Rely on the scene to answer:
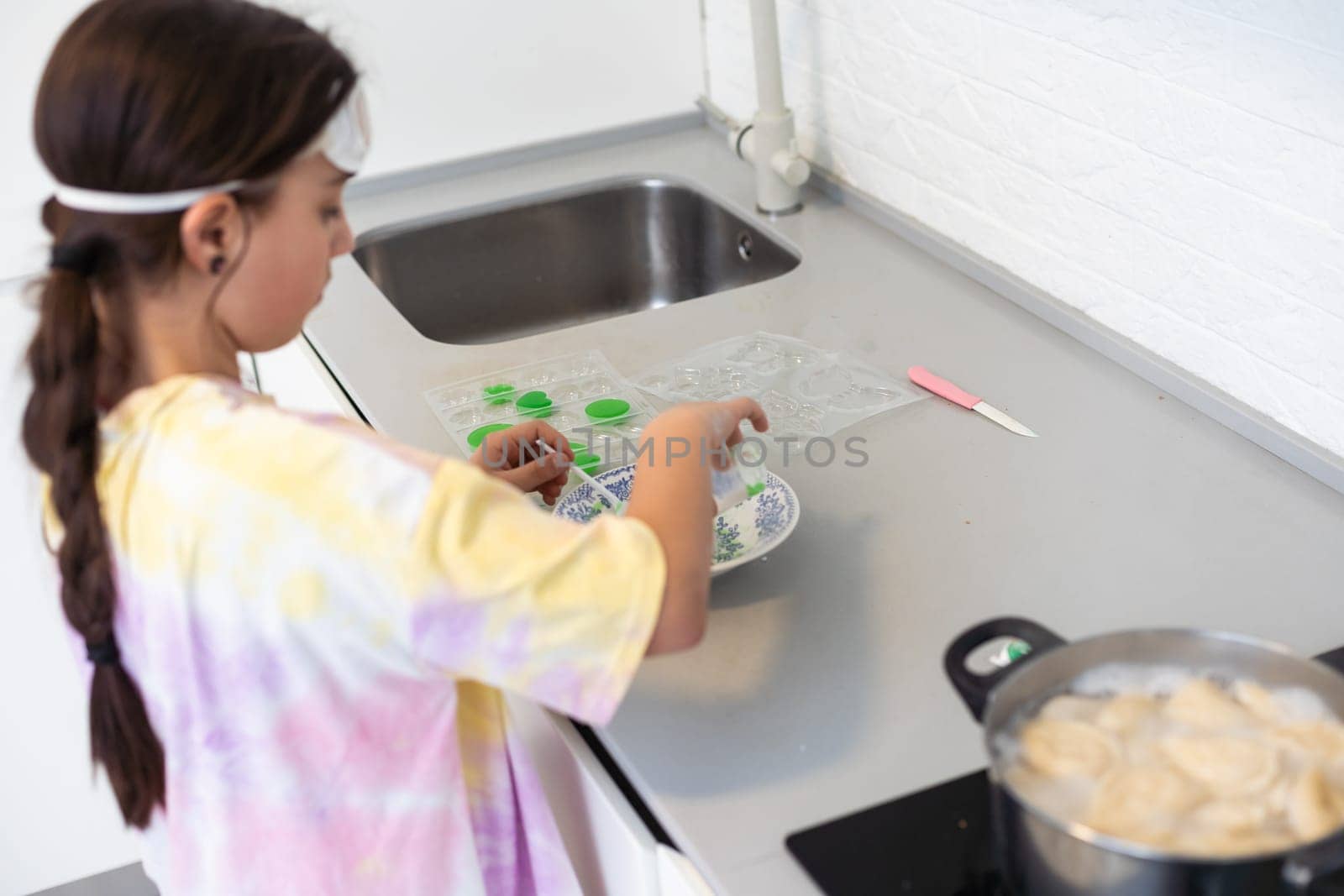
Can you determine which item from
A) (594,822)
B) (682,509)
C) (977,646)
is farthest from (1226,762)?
(594,822)

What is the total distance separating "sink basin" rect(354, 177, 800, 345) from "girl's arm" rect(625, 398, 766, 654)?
876 millimetres

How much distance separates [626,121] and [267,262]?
1245 millimetres

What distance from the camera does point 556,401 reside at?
1323 millimetres

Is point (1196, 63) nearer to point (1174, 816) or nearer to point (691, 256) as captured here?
point (1174, 816)

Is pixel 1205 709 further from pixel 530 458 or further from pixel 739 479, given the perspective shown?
pixel 530 458

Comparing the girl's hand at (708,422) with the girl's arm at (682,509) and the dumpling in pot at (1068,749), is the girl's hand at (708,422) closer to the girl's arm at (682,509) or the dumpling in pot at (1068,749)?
the girl's arm at (682,509)

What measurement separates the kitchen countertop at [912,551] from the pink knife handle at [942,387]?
0.5 inches

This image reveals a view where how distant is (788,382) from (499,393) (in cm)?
28

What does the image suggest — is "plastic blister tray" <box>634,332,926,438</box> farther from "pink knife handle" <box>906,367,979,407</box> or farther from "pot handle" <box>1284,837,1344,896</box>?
"pot handle" <box>1284,837,1344,896</box>

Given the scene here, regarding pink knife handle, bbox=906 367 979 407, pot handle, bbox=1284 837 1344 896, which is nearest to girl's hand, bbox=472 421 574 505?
pink knife handle, bbox=906 367 979 407

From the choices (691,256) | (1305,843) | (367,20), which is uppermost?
(367,20)

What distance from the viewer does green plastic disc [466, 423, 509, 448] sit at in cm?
123

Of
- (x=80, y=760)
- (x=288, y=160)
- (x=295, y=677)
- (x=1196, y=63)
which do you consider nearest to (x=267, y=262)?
(x=288, y=160)

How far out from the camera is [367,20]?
5.88ft
